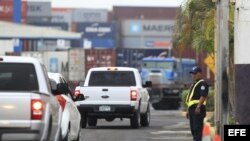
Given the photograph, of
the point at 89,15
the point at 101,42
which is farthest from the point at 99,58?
the point at 89,15

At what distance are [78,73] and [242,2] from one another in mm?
44350

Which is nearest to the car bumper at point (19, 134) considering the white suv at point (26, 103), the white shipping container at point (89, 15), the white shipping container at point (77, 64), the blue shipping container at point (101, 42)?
the white suv at point (26, 103)

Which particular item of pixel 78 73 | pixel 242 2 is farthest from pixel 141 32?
pixel 242 2

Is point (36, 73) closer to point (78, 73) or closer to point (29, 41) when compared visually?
point (78, 73)

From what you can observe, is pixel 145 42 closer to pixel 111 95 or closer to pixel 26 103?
pixel 111 95

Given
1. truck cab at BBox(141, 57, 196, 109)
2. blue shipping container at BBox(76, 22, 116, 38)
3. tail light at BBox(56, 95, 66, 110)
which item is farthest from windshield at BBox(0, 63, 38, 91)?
blue shipping container at BBox(76, 22, 116, 38)

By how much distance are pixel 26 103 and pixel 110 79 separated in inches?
532

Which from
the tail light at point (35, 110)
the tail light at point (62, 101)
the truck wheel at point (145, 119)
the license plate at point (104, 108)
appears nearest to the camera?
the tail light at point (35, 110)

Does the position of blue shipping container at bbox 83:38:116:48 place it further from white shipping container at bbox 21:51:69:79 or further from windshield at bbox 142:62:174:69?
windshield at bbox 142:62:174:69

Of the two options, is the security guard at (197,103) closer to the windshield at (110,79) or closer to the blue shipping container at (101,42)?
the windshield at (110,79)

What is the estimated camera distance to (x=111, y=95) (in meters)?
25.6

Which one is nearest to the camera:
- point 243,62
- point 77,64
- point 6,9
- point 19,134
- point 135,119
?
point 19,134

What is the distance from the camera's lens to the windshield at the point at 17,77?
528 inches

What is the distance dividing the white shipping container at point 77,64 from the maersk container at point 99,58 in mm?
346
